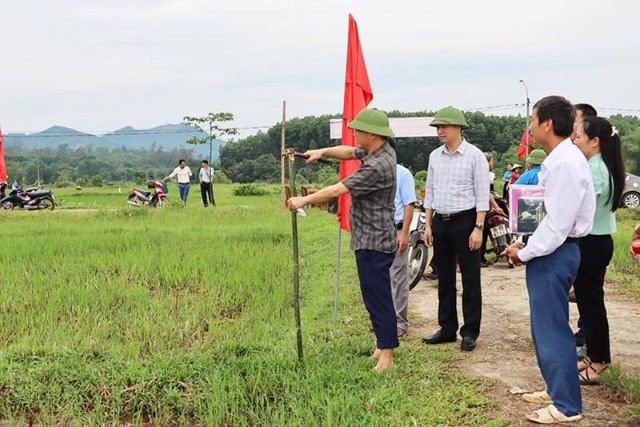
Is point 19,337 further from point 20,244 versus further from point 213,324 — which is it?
point 20,244

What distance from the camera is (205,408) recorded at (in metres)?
3.22

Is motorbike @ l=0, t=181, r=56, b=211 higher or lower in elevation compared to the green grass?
higher

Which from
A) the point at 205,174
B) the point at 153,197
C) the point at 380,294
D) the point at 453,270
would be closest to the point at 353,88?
the point at 453,270

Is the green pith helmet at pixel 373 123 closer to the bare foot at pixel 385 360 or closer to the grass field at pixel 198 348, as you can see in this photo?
the bare foot at pixel 385 360

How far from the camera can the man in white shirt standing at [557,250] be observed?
107 inches

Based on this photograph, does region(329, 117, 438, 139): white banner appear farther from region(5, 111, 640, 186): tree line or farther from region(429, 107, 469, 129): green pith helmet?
region(5, 111, 640, 186): tree line

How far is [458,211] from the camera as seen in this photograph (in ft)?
13.4

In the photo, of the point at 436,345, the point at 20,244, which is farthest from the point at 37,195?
the point at 436,345

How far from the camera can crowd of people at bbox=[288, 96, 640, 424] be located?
2.81 metres

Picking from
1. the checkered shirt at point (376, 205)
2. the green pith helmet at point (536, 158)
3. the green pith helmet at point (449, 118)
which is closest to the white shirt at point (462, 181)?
the green pith helmet at point (449, 118)

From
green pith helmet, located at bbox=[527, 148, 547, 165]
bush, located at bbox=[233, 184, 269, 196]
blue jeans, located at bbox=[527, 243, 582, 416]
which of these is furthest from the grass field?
bush, located at bbox=[233, 184, 269, 196]

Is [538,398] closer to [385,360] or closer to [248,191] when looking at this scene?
[385,360]

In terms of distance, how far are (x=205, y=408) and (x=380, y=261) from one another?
4.09 feet

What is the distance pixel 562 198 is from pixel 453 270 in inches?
64.9
